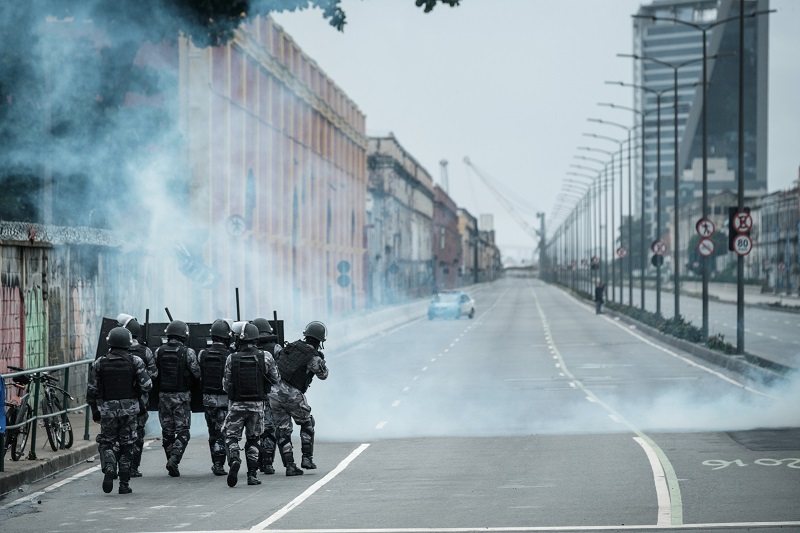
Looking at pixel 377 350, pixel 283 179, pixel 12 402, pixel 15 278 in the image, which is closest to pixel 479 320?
pixel 283 179

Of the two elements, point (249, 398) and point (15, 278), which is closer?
point (249, 398)

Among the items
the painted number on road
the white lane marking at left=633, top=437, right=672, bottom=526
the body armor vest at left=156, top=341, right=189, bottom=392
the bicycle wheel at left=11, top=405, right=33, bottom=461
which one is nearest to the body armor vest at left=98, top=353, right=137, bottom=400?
the body armor vest at left=156, top=341, right=189, bottom=392

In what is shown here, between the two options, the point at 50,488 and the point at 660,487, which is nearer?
the point at 660,487

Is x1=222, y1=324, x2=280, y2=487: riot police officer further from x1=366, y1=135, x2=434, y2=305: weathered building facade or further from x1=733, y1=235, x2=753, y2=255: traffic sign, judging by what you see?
x1=366, y1=135, x2=434, y2=305: weathered building facade

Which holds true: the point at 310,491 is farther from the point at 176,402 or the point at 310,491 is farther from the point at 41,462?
the point at 41,462

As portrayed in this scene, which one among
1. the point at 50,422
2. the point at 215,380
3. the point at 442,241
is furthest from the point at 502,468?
the point at 442,241

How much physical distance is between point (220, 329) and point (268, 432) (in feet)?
4.48

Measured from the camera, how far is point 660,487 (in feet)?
47.0

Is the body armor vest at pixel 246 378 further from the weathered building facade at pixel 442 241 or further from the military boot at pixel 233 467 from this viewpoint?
the weathered building facade at pixel 442 241

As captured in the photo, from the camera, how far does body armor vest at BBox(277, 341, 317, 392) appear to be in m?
16.3

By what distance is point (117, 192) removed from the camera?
31.3 m

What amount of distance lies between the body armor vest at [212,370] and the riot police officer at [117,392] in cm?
93

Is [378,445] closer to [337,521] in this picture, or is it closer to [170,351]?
[170,351]

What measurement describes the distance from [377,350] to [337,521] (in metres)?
36.2
